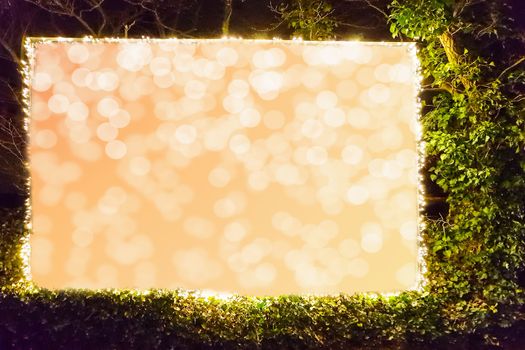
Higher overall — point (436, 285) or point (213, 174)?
point (213, 174)

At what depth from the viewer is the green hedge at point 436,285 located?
4.27 metres

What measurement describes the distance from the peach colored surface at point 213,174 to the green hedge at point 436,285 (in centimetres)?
27

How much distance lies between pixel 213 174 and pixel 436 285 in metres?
2.36

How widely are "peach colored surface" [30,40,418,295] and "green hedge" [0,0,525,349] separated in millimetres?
269

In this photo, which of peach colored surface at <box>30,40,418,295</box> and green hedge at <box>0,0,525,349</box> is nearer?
green hedge at <box>0,0,525,349</box>

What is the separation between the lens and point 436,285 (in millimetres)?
4746

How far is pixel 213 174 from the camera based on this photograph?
4629 millimetres

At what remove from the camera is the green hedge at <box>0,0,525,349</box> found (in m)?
4.27

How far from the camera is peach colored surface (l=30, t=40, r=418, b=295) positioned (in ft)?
15.1

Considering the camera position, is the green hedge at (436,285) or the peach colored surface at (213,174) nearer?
the green hedge at (436,285)

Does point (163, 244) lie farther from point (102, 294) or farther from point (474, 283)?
point (474, 283)

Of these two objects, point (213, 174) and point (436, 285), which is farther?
point (436, 285)

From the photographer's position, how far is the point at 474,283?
474 cm

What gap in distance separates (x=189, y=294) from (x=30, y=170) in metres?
1.87
